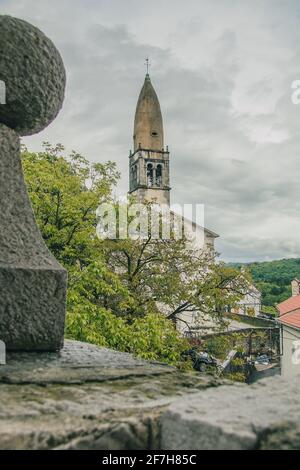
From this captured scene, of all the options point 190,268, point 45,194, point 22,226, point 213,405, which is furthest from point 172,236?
point 213,405

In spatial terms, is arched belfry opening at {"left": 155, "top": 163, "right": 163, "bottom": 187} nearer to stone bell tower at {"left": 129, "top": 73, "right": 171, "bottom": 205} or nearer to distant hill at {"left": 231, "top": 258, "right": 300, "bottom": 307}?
stone bell tower at {"left": 129, "top": 73, "right": 171, "bottom": 205}

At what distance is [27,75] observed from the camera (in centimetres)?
282

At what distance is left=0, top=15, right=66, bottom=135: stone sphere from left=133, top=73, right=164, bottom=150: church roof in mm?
51008

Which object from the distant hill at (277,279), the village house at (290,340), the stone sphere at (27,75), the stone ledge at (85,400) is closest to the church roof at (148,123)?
the distant hill at (277,279)

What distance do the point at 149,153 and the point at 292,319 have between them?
34517mm

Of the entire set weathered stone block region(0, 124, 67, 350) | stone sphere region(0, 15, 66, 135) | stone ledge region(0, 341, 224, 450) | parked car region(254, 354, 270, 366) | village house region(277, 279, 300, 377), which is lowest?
parked car region(254, 354, 270, 366)

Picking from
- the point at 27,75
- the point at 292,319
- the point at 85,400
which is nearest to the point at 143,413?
the point at 85,400

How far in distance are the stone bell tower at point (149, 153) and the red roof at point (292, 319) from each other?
29.2 meters

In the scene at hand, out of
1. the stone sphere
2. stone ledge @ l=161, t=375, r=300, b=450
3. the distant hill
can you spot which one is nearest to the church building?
the distant hill

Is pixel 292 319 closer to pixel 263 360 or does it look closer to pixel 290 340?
pixel 290 340

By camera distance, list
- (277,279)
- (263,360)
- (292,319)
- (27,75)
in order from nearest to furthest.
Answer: (27,75)
(292,319)
(263,360)
(277,279)

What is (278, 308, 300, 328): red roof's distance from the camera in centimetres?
2074

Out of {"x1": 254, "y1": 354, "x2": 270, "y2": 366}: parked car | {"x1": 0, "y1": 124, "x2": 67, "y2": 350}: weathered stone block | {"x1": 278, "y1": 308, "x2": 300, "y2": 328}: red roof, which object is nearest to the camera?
{"x1": 0, "y1": 124, "x2": 67, "y2": 350}: weathered stone block
